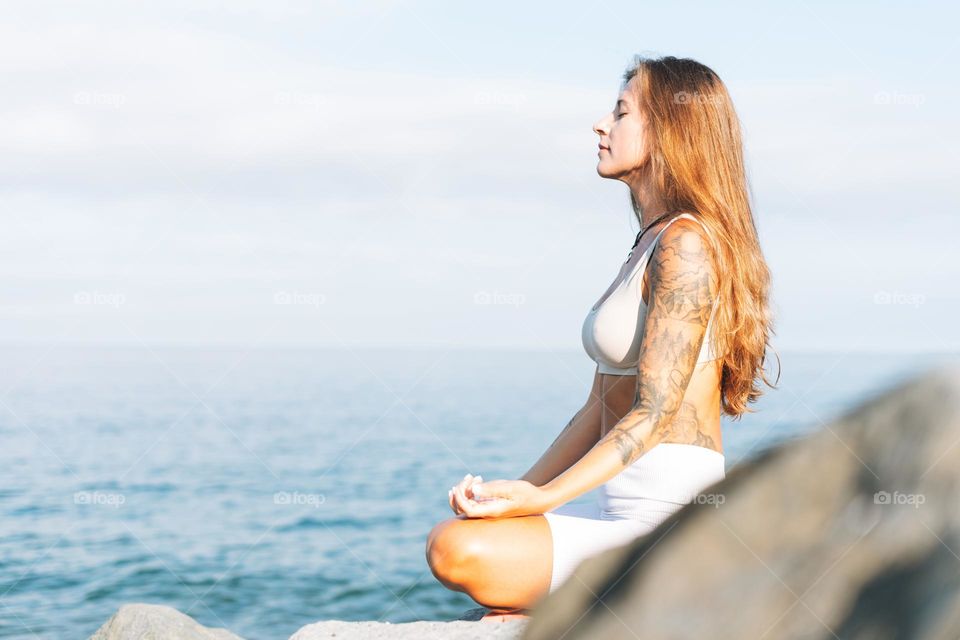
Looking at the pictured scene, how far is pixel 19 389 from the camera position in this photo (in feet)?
244

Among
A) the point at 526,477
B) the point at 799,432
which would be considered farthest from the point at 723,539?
the point at 526,477

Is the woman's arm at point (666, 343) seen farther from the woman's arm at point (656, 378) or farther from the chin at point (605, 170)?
the chin at point (605, 170)

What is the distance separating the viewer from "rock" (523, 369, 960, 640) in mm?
1248

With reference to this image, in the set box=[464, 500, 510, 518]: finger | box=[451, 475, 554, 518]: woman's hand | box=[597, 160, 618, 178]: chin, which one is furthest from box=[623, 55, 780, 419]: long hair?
box=[464, 500, 510, 518]: finger

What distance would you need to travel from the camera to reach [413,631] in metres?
3.99

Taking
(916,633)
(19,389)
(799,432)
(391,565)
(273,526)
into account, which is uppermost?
(799,432)

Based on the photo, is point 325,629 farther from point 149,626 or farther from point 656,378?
point 656,378

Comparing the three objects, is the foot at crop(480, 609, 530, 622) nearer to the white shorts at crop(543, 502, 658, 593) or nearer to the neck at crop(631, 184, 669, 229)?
the white shorts at crop(543, 502, 658, 593)

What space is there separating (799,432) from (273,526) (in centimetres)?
2234

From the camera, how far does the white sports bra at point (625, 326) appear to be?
12.0ft

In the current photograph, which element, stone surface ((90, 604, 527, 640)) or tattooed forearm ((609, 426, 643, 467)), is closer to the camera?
tattooed forearm ((609, 426, 643, 467))

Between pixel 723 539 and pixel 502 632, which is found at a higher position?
pixel 723 539

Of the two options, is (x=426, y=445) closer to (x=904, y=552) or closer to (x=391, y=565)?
(x=391, y=565)

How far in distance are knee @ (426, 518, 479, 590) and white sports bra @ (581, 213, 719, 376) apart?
2.76ft
